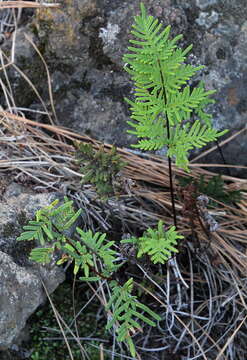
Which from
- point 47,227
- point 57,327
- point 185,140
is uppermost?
point 185,140

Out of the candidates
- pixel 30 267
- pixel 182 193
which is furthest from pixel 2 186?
pixel 182 193

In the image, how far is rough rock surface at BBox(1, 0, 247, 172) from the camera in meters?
2.85

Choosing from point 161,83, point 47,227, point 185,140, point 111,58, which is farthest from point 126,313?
point 111,58

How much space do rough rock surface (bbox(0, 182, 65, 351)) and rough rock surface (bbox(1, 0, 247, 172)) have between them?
713 mm

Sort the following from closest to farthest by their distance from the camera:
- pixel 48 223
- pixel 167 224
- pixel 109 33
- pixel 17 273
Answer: pixel 48 223, pixel 17 273, pixel 167 224, pixel 109 33

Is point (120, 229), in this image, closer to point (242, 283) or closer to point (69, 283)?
point (69, 283)

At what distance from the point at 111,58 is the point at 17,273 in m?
1.45

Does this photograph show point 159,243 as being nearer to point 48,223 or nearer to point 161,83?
point 48,223

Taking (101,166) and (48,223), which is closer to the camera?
(48,223)

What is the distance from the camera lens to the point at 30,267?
2363mm

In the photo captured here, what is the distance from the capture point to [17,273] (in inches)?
90.0

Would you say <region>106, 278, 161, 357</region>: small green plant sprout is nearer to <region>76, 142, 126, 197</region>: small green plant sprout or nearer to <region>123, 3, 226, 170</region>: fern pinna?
<region>76, 142, 126, 197</region>: small green plant sprout

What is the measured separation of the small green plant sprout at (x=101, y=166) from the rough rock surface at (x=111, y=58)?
611mm

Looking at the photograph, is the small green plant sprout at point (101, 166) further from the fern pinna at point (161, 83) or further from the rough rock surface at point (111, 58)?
the rough rock surface at point (111, 58)
